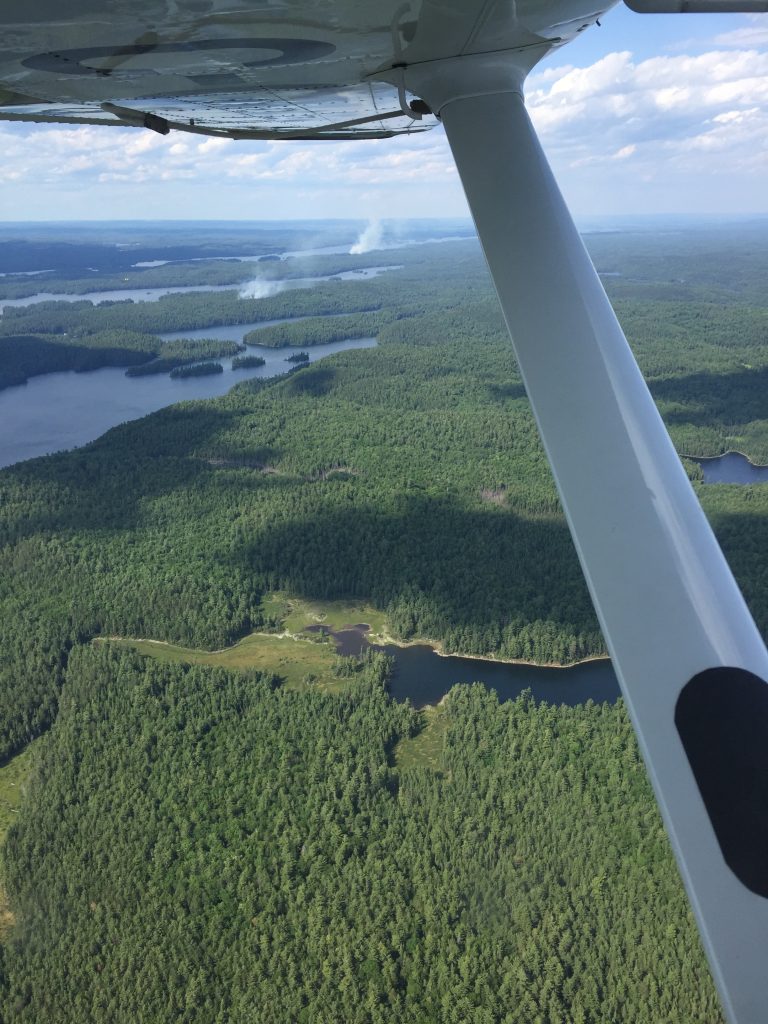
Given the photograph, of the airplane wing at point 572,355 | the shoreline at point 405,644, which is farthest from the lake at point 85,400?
the airplane wing at point 572,355

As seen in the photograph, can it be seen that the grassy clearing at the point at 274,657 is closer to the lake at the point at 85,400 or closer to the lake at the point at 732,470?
the lake at the point at 732,470

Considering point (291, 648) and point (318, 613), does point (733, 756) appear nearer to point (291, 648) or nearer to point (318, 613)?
point (291, 648)

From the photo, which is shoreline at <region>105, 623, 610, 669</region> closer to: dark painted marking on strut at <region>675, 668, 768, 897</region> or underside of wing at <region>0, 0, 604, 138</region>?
underside of wing at <region>0, 0, 604, 138</region>

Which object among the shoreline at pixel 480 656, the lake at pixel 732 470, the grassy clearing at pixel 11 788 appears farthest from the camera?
the lake at pixel 732 470

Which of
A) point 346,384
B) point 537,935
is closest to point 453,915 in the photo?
point 537,935

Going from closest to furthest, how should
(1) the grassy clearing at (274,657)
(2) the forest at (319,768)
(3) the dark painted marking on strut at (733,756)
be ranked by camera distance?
(3) the dark painted marking on strut at (733,756), (2) the forest at (319,768), (1) the grassy clearing at (274,657)

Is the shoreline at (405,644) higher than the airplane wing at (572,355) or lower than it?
lower

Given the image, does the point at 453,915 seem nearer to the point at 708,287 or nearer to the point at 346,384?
the point at 346,384
